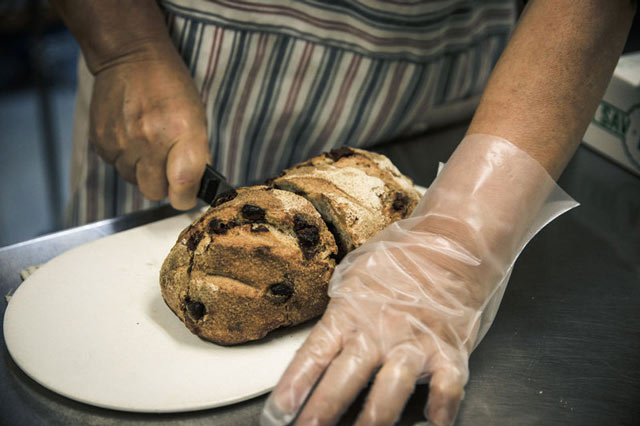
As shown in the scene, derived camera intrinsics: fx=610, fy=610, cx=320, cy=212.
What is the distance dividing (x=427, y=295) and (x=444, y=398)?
0.18m

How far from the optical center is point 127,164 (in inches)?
62.2

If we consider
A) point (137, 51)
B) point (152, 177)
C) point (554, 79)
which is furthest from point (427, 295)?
point (137, 51)

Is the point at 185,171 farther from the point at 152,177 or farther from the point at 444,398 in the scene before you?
the point at 444,398

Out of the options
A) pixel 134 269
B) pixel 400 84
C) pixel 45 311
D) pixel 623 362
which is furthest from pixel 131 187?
pixel 623 362

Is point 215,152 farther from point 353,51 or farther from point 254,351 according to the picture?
point 254,351

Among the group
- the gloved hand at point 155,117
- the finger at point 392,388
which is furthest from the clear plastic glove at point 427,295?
the gloved hand at point 155,117

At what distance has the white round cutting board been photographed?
102 centimetres

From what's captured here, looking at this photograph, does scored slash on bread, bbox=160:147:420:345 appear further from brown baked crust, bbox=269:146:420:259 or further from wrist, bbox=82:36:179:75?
wrist, bbox=82:36:179:75

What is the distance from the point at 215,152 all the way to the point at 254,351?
0.84 m

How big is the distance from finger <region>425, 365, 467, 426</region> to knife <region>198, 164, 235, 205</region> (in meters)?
0.73

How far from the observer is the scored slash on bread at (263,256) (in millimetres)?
1089

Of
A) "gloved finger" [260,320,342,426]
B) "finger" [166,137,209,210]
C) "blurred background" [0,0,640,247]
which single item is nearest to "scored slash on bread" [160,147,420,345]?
"gloved finger" [260,320,342,426]

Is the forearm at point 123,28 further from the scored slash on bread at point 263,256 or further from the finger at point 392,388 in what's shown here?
the finger at point 392,388

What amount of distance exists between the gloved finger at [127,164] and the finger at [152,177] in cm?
2
